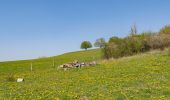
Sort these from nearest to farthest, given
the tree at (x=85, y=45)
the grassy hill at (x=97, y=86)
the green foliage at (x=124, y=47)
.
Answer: the grassy hill at (x=97, y=86) < the green foliage at (x=124, y=47) < the tree at (x=85, y=45)

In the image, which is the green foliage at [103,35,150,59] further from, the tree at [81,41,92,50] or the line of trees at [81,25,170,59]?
the tree at [81,41,92,50]

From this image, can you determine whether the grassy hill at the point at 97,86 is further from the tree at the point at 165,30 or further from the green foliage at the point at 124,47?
the tree at the point at 165,30

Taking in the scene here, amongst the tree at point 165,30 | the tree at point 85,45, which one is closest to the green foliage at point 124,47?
the tree at point 165,30

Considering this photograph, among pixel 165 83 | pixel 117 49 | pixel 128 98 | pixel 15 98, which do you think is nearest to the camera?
pixel 128 98

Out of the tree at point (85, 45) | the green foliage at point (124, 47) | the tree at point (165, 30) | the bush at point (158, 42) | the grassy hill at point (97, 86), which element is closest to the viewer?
the grassy hill at point (97, 86)

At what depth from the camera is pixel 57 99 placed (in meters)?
15.4

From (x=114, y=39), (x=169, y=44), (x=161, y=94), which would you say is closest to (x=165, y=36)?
(x=169, y=44)

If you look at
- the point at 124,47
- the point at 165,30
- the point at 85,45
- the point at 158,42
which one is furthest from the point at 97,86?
the point at 85,45

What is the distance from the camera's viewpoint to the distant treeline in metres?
60.3

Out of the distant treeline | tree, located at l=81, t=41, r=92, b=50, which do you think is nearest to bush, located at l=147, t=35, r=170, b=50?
the distant treeline

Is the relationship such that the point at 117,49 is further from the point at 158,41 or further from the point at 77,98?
the point at 77,98

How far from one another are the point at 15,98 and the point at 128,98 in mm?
5370

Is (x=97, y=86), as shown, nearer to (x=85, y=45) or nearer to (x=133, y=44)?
(x=133, y=44)

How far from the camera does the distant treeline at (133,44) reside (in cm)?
6028
